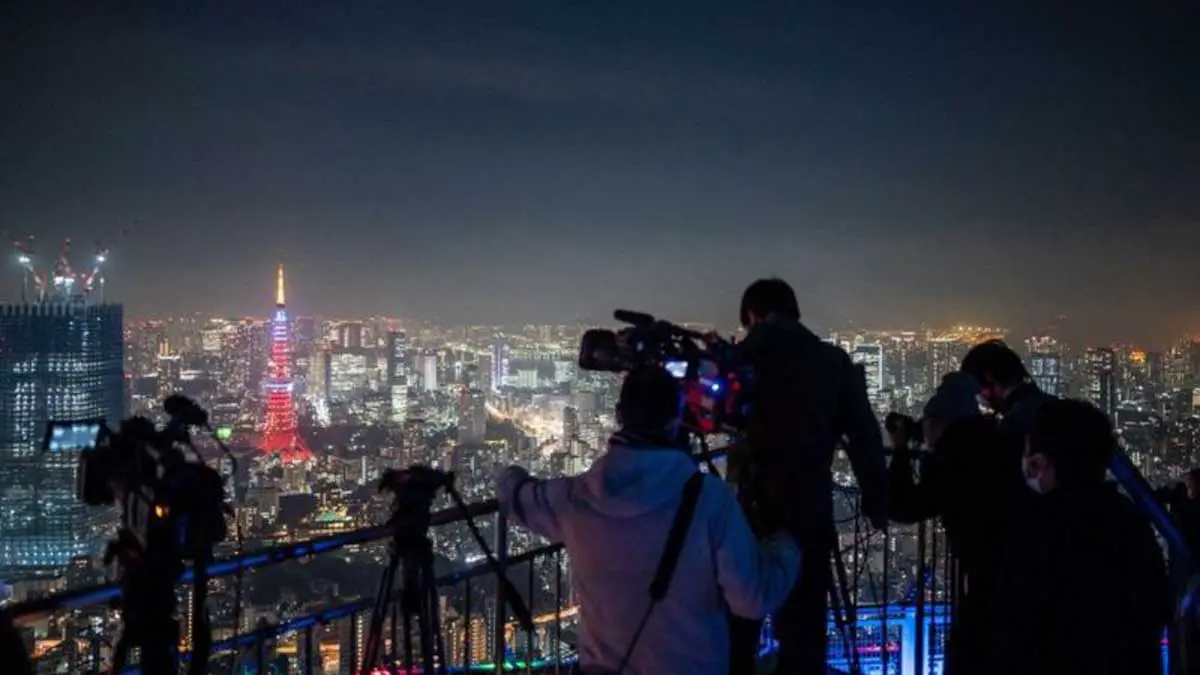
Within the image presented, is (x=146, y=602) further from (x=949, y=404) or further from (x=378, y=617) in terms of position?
(x=949, y=404)

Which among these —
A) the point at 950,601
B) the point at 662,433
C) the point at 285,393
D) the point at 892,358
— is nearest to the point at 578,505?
the point at 662,433

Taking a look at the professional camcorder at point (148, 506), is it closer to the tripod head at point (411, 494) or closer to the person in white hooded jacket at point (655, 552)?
the tripod head at point (411, 494)

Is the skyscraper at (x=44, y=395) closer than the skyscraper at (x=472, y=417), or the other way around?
the skyscraper at (x=44, y=395)

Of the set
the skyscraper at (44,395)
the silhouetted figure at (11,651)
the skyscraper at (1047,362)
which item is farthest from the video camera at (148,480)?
the skyscraper at (44,395)

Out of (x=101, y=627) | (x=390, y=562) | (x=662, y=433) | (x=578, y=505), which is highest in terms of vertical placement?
(x=662, y=433)

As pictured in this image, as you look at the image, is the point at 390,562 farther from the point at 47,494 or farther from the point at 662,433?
the point at 47,494

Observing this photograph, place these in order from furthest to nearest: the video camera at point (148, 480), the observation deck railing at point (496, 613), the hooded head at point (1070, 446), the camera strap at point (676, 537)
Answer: the observation deck railing at point (496, 613), the video camera at point (148, 480), the hooded head at point (1070, 446), the camera strap at point (676, 537)
